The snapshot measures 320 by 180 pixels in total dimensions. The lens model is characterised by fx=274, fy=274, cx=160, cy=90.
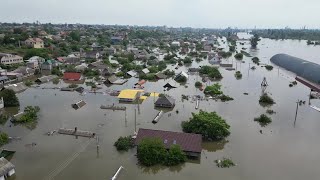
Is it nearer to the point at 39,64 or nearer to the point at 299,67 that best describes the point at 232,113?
the point at 299,67

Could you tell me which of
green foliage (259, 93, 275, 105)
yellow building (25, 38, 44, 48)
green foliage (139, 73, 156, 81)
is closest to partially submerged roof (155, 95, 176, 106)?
green foliage (259, 93, 275, 105)

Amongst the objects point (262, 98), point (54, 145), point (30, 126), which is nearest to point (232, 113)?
point (262, 98)

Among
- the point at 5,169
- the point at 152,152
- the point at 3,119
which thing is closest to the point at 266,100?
the point at 152,152

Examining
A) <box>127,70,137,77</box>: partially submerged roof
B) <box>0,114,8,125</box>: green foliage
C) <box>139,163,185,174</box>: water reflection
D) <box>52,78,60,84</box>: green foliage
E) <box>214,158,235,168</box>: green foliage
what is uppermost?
<box>127,70,137,77</box>: partially submerged roof

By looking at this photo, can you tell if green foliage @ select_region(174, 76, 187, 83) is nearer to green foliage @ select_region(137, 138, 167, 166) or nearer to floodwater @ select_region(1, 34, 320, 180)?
floodwater @ select_region(1, 34, 320, 180)

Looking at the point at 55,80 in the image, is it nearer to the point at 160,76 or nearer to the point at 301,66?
the point at 160,76

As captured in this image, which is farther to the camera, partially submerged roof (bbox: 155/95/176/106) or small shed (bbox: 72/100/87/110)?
partially submerged roof (bbox: 155/95/176/106)

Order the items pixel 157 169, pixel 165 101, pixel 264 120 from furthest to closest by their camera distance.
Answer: pixel 165 101 < pixel 264 120 < pixel 157 169
